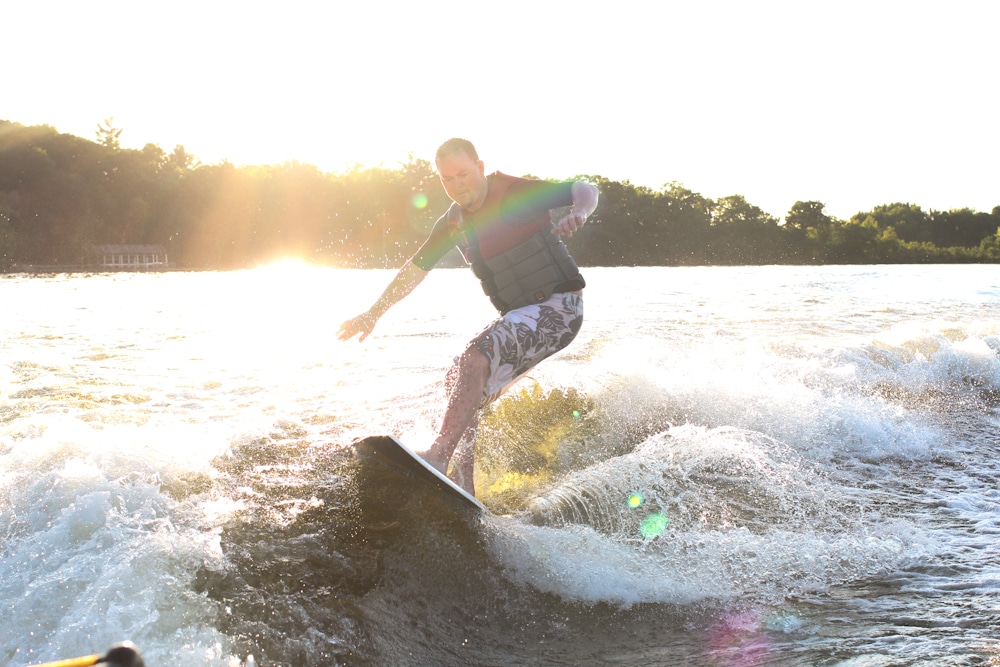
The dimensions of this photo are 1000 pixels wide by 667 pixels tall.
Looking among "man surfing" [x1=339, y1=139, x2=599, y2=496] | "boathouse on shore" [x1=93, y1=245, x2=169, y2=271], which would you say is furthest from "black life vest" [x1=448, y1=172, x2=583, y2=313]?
"boathouse on shore" [x1=93, y1=245, x2=169, y2=271]

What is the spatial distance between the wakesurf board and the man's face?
157 centimetres

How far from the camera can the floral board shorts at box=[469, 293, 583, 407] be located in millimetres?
4523

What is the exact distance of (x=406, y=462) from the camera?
13.7 feet

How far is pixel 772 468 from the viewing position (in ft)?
18.5

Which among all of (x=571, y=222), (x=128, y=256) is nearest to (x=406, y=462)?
(x=571, y=222)

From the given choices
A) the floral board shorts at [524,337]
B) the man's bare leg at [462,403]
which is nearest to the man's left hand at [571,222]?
the floral board shorts at [524,337]

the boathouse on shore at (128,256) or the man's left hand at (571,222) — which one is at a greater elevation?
the boathouse on shore at (128,256)

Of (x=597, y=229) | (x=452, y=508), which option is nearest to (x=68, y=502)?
(x=452, y=508)

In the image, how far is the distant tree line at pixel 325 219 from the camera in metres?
59.7

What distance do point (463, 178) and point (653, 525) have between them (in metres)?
2.29

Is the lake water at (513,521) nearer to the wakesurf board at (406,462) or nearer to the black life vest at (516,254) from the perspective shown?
the wakesurf board at (406,462)

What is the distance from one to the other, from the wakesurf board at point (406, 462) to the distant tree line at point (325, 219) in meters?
54.7

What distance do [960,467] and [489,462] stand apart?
367 centimetres

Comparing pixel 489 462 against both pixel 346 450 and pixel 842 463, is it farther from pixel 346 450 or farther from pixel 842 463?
pixel 842 463
